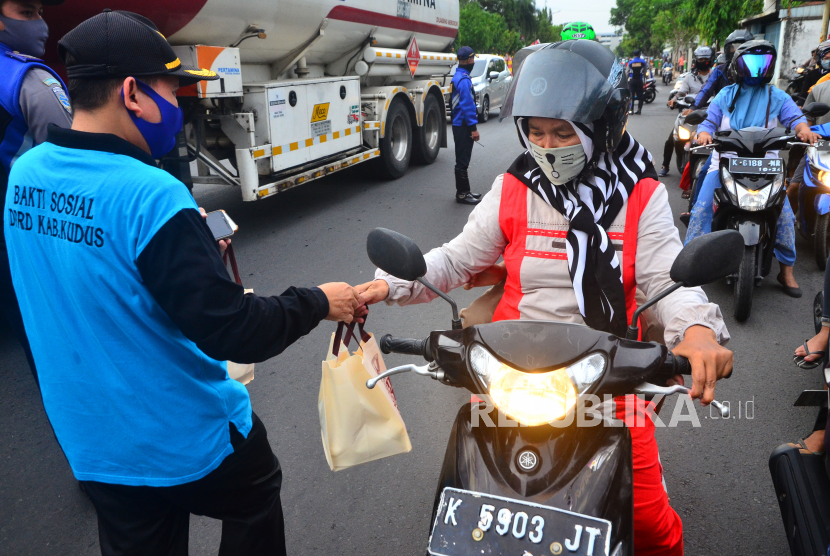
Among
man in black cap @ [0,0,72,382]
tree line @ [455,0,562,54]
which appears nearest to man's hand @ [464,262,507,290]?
man in black cap @ [0,0,72,382]

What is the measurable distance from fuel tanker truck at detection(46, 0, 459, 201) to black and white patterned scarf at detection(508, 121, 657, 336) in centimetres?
438

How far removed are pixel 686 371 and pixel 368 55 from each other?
327 inches

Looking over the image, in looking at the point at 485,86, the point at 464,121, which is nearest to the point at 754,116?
the point at 464,121

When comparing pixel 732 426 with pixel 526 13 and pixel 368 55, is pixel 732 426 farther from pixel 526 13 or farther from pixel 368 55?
pixel 526 13

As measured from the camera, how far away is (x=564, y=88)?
1850 millimetres

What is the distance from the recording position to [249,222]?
296 inches

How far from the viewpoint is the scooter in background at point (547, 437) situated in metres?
1.34

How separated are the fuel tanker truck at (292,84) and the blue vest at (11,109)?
2.53 meters

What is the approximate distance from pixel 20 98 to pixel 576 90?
2153mm

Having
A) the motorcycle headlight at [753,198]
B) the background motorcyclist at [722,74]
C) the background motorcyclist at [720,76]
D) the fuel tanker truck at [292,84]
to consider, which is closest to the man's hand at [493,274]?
the motorcycle headlight at [753,198]

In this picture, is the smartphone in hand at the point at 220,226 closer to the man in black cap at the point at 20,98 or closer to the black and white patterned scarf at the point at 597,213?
the man in black cap at the point at 20,98

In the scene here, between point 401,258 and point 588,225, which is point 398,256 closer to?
point 401,258

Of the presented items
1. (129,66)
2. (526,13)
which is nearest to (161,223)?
(129,66)

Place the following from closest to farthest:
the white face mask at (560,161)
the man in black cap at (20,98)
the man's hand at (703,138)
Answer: the white face mask at (560,161), the man in black cap at (20,98), the man's hand at (703,138)
